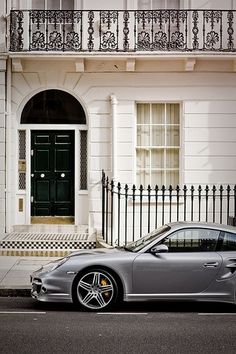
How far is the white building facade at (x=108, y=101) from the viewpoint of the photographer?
16812 mm

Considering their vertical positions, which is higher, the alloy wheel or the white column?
the white column

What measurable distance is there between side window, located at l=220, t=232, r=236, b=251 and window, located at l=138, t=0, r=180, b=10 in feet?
26.8

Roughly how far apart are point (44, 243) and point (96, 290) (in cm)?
546

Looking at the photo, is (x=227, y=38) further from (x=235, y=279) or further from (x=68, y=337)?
(x=68, y=337)

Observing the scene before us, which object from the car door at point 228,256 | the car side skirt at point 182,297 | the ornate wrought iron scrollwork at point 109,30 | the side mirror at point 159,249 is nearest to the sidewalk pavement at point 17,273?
the car side skirt at point 182,297

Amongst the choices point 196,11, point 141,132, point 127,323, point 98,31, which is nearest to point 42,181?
point 141,132

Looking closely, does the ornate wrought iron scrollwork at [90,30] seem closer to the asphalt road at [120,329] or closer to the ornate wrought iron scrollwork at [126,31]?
the ornate wrought iron scrollwork at [126,31]

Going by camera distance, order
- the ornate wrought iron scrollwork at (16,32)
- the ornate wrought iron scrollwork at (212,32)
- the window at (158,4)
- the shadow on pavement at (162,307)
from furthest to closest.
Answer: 1. the window at (158,4)
2. the ornate wrought iron scrollwork at (212,32)
3. the ornate wrought iron scrollwork at (16,32)
4. the shadow on pavement at (162,307)

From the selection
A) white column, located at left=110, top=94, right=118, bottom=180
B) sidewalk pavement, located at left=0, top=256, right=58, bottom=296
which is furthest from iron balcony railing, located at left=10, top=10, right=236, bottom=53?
sidewalk pavement, located at left=0, top=256, right=58, bottom=296

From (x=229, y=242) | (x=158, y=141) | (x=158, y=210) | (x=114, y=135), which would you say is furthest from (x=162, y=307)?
(x=158, y=141)

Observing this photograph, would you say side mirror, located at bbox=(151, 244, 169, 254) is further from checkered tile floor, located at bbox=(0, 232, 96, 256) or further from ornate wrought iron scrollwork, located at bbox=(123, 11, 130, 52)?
ornate wrought iron scrollwork, located at bbox=(123, 11, 130, 52)

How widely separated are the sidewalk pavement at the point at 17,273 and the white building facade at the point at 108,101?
204 centimetres

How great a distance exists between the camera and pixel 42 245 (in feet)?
51.2

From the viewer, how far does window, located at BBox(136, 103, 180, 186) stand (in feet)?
57.0
